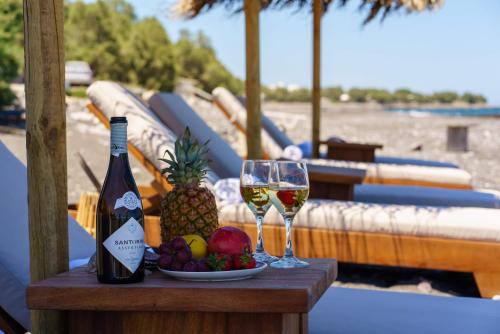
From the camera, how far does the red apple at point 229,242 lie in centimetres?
157

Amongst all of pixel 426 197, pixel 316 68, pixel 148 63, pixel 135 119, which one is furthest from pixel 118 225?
pixel 148 63

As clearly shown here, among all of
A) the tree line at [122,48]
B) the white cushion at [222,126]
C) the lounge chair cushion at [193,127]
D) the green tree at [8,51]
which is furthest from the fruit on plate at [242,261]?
the tree line at [122,48]

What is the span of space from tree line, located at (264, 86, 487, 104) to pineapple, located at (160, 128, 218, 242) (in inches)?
2141

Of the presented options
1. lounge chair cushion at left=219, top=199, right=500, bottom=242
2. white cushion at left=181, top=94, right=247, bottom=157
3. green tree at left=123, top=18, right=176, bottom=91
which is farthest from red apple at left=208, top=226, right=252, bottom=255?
green tree at left=123, top=18, right=176, bottom=91

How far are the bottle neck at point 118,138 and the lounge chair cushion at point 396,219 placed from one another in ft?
6.79

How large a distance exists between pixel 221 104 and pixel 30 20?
616cm

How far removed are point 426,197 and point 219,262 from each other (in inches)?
129

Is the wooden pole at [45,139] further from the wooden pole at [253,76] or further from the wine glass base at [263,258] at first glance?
the wooden pole at [253,76]

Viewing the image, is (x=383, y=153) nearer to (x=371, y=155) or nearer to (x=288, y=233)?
(x=371, y=155)

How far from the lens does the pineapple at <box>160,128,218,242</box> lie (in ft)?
5.72

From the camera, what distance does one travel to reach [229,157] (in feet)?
15.8

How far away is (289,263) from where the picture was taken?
5.68 feet

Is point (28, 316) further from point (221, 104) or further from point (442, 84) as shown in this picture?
point (442, 84)

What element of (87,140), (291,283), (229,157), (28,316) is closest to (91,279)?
(291,283)
